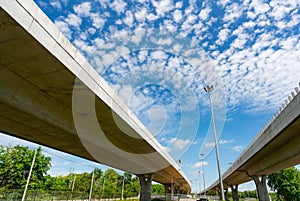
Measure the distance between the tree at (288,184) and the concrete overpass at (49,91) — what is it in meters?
69.9

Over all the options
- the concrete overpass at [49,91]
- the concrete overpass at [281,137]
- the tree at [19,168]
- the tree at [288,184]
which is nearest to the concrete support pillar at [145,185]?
the concrete overpass at [281,137]

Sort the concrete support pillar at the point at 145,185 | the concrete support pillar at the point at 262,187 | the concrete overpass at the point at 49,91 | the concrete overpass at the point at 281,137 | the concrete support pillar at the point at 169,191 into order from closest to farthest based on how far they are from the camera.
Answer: the concrete overpass at the point at 49,91 < the concrete overpass at the point at 281,137 < the concrete support pillar at the point at 145,185 < the concrete support pillar at the point at 262,187 < the concrete support pillar at the point at 169,191

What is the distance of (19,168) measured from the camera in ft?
152

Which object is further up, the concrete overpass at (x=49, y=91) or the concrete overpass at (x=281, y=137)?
the concrete overpass at (x=281, y=137)

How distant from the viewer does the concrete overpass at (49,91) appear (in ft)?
19.9

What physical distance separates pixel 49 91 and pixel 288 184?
7917 cm

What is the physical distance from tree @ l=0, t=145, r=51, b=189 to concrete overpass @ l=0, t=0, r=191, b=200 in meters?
38.9

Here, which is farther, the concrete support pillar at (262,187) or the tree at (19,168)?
the tree at (19,168)

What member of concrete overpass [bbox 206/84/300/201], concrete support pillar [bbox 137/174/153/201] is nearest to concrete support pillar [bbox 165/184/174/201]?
concrete support pillar [bbox 137/174/153/201]

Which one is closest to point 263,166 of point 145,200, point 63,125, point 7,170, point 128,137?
point 145,200

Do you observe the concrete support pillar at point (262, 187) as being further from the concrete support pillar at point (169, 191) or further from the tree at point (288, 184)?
the tree at point (288, 184)

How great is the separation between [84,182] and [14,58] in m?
89.8

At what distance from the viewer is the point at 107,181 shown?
92.6m

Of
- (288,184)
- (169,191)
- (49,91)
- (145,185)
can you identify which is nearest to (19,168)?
(145,185)
